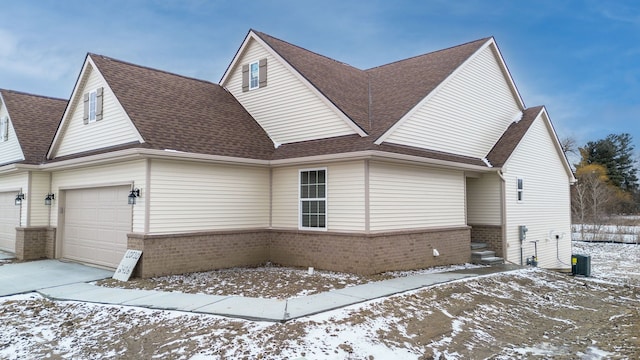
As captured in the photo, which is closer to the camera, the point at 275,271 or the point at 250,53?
the point at 275,271

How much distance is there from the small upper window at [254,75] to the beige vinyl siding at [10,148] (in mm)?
8710

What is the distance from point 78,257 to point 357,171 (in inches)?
368

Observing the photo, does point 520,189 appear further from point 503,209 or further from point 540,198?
point 540,198

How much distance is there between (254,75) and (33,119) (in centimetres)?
969

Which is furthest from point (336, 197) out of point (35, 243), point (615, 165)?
point (615, 165)

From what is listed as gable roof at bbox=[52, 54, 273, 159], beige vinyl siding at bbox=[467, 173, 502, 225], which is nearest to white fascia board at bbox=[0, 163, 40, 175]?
gable roof at bbox=[52, 54, 273, 159]

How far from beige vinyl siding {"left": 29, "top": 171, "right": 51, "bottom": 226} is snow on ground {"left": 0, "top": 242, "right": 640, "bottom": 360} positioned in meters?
7.00

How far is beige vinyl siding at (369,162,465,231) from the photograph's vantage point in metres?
11.5

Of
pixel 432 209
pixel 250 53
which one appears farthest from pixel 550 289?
pixel 250 53

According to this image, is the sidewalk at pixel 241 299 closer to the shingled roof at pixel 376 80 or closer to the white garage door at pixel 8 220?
the shingled roof at pixel 376 80

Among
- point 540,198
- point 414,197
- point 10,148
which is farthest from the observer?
point 540,198

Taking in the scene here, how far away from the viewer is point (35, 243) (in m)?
14.9

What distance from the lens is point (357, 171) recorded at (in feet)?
37.5

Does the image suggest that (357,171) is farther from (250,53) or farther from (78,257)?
(78,257)
